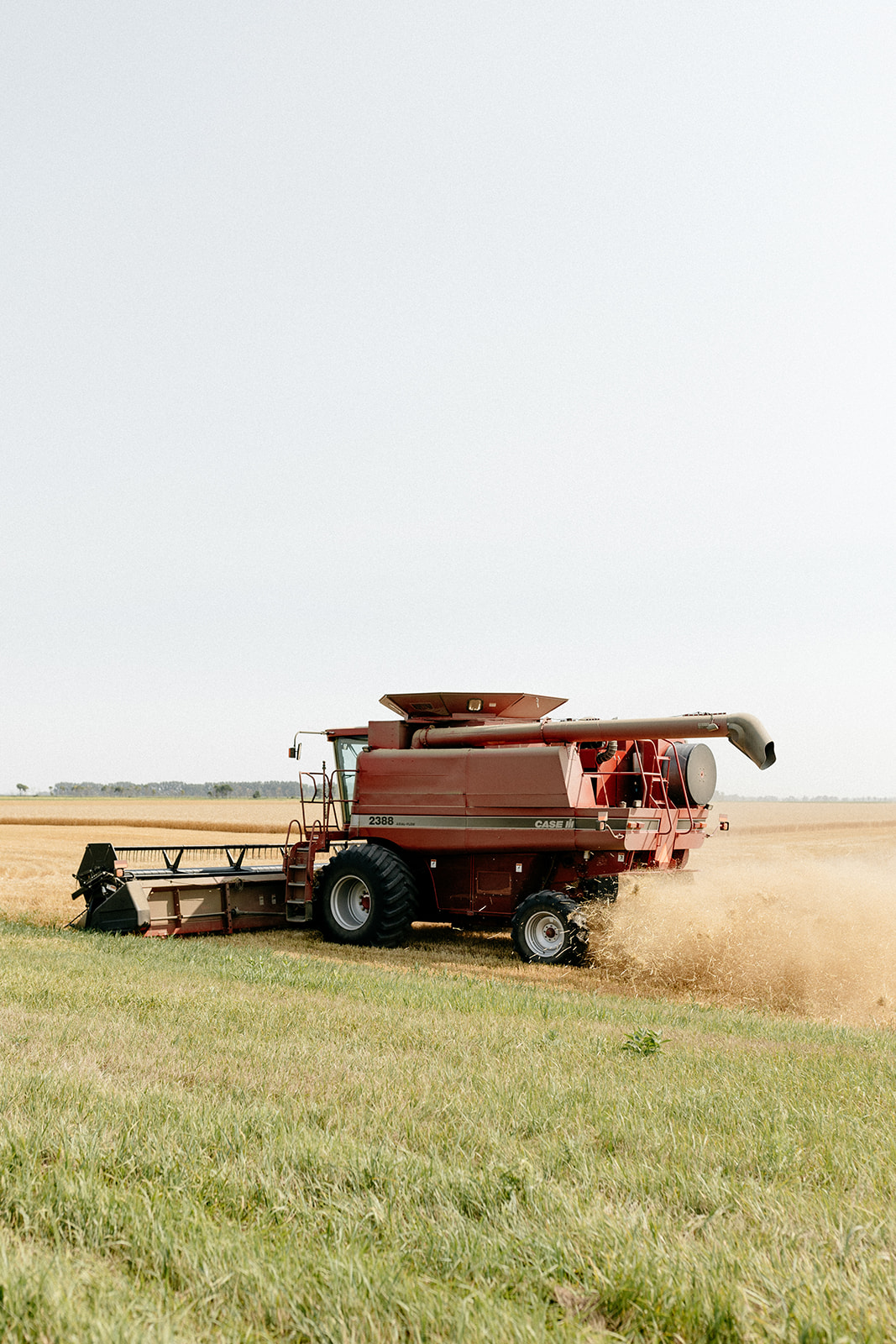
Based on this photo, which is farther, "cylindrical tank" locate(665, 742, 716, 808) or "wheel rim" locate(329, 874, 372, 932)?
"wheel rim" locate(329, 874, 372, 932)

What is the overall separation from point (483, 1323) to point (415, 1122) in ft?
6.12

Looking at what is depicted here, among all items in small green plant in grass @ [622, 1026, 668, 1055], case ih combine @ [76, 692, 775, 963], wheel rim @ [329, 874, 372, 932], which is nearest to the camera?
small green plant in grass @ [622, 1026, 668, 1055]

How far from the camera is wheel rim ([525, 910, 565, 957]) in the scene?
38.3 feet

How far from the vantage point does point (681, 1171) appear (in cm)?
390

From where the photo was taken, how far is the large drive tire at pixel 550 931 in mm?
11422

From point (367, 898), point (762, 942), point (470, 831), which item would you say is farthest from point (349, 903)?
point (762, 942)

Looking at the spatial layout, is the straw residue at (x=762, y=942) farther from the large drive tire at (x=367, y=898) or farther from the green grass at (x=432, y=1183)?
the green grass at (x=432, y=1183)

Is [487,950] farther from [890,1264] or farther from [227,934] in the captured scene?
[890,1264]

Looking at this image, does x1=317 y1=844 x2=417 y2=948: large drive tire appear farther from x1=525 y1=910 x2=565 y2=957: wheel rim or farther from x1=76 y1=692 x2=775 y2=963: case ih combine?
x1=525 y1=910 x2=565 y2=957: wheel rim

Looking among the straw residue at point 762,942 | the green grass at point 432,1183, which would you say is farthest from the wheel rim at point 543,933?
the green grass at point 432,1183

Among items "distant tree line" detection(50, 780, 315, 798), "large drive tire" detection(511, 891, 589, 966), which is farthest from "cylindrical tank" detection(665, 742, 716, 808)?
"distant tree line" detection(50, 780, 315, 798)

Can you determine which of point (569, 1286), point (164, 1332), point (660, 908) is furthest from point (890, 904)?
point (164, 1332)

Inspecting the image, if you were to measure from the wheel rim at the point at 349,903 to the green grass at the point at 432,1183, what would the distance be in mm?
6792

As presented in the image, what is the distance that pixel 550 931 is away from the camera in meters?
11.8
